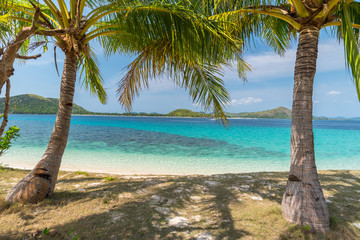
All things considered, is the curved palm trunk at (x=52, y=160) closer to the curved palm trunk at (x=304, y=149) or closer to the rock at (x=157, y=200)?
the rock at (x=157, y=200)

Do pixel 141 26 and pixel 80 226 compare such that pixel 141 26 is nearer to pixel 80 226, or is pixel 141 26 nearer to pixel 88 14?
pixel 88 14

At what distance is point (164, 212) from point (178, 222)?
35 cm

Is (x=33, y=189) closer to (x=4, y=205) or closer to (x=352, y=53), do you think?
(x=4, y=205)

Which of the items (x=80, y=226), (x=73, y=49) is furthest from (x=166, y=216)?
(x=73, y=49)

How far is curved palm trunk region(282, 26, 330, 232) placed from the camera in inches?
109

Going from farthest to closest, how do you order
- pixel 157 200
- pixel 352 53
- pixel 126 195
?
pixel 126 195 < pixel 157 200 < pixel 352 53

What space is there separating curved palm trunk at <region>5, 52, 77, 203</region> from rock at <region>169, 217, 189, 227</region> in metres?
2.42

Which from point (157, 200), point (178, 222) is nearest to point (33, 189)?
point (157, 200)

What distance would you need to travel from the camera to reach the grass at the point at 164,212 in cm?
257

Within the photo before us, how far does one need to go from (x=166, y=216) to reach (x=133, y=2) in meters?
3.65

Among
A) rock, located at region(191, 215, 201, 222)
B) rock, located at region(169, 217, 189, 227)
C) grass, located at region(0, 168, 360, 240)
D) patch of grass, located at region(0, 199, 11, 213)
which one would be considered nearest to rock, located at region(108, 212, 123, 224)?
grass, located at region(0, 168, 360, 240)

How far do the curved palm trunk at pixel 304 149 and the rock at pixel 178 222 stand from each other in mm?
1568

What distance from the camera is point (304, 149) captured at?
2867 mm

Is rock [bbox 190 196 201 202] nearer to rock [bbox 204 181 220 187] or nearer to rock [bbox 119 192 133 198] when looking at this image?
rock [bbox 204 181 220 187]
